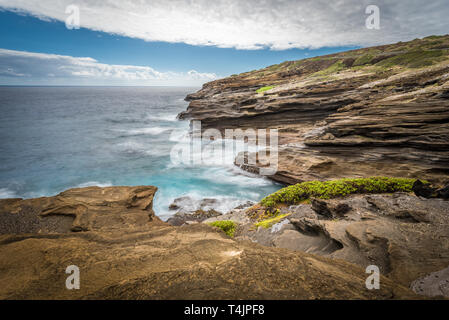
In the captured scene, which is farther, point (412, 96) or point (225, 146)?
point (225, 146)

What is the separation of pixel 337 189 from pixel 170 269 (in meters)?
8.00

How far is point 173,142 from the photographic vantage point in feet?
91.6

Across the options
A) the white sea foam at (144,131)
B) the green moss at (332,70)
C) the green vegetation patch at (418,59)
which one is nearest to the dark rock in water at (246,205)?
the green vegetation patch at (418,59)

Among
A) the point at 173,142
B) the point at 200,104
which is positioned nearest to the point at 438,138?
the point at 173,142

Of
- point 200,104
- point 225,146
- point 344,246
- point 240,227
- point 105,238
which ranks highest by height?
point 200,104

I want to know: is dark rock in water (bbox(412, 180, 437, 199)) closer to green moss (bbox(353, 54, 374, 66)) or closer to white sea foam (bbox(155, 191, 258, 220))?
white sea foam (bbox(155, 191, 258, 220))

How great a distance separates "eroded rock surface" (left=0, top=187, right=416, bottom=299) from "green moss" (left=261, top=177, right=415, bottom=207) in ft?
15.9

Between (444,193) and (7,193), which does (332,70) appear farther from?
(7,193)

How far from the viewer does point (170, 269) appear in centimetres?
304

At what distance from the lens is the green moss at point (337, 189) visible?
8.45 meters

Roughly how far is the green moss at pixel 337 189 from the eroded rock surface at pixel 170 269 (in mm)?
4859

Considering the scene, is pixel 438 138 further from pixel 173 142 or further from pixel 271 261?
pixel 173 142

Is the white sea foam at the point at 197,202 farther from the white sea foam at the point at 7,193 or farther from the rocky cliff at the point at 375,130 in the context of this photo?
the white sea foam at the point at 7,193

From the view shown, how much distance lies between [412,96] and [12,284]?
694 inches
